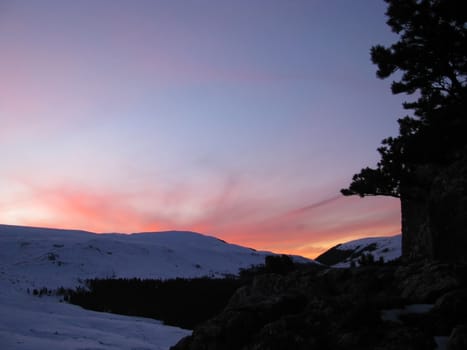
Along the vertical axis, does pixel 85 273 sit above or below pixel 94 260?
below

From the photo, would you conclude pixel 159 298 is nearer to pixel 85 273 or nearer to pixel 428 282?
pixel 85 273

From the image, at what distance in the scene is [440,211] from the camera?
15.7m

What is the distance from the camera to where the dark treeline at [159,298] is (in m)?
58.2

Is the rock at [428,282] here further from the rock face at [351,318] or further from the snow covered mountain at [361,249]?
the snow covered mountain at [361,249]

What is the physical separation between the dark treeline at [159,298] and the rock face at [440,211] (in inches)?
1450

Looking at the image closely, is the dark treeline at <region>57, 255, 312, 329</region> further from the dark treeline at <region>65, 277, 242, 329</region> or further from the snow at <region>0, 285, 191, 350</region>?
the snow at <region>0, 285, 191, 350</region>

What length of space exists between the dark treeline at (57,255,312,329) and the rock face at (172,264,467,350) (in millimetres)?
40758

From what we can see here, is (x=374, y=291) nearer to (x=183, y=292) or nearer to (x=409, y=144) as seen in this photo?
(x=409, y=144)

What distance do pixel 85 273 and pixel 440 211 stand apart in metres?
82.5

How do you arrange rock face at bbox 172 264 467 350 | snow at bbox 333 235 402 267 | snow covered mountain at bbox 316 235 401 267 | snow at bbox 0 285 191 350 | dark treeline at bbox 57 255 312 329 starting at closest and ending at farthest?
rock face at bbox 172 264 467 350, snow at bbox 0 285 191 350, dark treeline at bbox 57 255 312 329, snow at bbox 333 235 402 267, snow covered mountain at bbox 316 235 401 267

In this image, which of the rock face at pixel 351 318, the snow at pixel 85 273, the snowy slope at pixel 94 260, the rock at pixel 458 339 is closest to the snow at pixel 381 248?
the snow at pixel 85 273

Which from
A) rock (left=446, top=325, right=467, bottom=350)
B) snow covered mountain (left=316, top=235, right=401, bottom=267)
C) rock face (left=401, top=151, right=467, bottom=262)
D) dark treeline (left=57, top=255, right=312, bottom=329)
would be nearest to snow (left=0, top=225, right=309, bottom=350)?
dark treeline (left=57, top=255, right=312, bottom=329)

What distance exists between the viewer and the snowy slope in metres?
83.2

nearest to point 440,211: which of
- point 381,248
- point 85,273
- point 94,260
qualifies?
point 381,248
